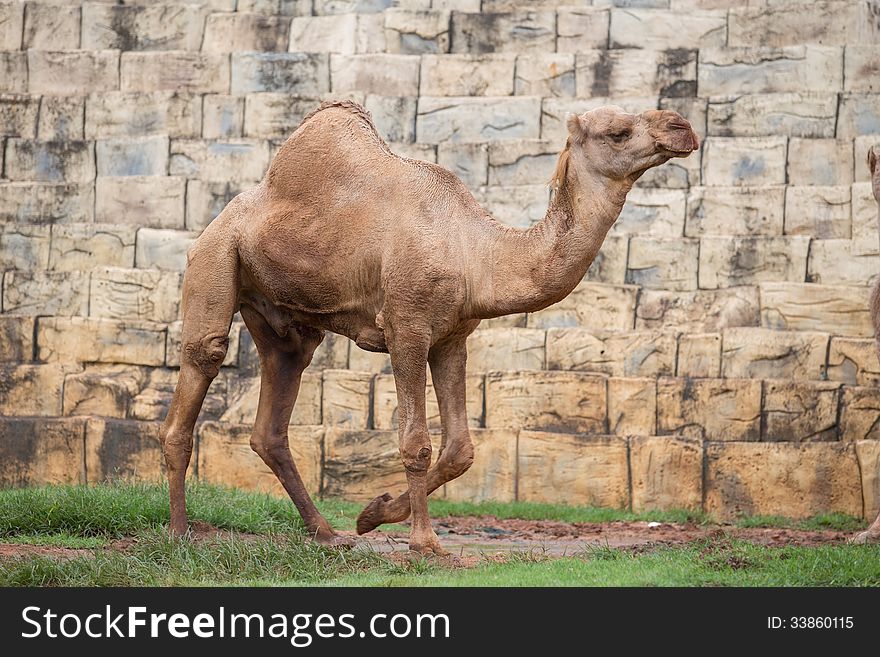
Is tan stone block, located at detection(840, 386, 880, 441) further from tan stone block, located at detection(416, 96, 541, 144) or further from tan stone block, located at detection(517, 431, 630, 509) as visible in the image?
tan stone block, located at detection(416, 96, 541, 144)

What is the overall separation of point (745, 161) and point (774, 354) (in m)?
3.21

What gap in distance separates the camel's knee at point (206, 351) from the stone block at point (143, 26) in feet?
31.9

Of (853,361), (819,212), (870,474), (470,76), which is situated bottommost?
(870,474)

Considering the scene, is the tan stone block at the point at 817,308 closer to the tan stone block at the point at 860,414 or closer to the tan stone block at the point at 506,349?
the tan stone block at the point at 860,414

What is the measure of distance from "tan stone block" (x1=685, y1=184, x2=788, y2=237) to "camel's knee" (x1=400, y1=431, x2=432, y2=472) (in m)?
6.47

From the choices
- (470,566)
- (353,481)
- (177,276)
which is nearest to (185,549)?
(470,566)

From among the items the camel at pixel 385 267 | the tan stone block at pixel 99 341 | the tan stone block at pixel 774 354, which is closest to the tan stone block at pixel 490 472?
the tan stone block at pixel 774 354

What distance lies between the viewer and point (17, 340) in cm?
1402

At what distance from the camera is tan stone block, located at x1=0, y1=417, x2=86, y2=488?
1309 cm

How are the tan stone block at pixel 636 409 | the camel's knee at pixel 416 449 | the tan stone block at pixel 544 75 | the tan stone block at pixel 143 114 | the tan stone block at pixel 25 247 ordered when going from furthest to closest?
the tan stone block at pixel 544 75
the tan stone block at pixel 143 114
the tan stone block at pixel 25 247
the tan stone block at pixel 636 409
the camel's knee at pixel 416 449

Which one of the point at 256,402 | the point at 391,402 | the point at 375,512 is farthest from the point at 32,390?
the point at 375,512

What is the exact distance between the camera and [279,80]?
55.4ft

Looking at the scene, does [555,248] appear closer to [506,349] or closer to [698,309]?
[506,349]

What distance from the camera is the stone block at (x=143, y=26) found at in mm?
18062
